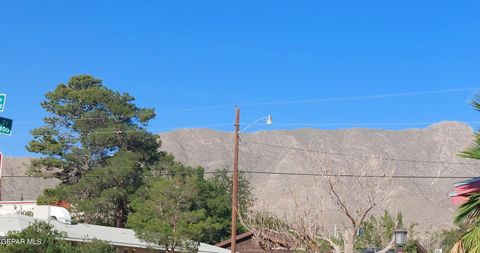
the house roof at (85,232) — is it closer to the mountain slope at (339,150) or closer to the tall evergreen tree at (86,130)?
the tall evergreen tree at (86,130)

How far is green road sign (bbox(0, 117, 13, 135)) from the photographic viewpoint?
1647cm

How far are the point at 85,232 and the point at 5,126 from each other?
25700 mm

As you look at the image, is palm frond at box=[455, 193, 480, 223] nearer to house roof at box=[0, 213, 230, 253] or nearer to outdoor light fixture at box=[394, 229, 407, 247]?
outdoor light fixture at box=[394, 229, 407, 247]

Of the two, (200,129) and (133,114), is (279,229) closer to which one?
(133,114)

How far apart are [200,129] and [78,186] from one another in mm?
104269

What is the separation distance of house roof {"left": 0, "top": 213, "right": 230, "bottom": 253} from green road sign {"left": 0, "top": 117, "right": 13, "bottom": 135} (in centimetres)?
1856

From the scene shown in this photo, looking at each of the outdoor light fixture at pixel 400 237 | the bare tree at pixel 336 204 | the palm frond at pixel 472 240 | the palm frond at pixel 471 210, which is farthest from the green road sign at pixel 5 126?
the bare tree at pixel 336 204

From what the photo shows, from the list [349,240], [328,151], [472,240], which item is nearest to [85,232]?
[349,240]

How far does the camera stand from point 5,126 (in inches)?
653

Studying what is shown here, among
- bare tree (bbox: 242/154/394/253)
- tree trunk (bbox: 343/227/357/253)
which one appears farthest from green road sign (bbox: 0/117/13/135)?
tree trunk (bbox: 343/227/357/253)

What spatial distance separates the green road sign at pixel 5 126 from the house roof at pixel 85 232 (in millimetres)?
18557

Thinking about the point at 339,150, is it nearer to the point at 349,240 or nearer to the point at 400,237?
the point at 349,240

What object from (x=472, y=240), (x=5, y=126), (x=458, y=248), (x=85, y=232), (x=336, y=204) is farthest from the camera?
(x=85, y=232)

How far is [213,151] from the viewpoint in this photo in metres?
161
